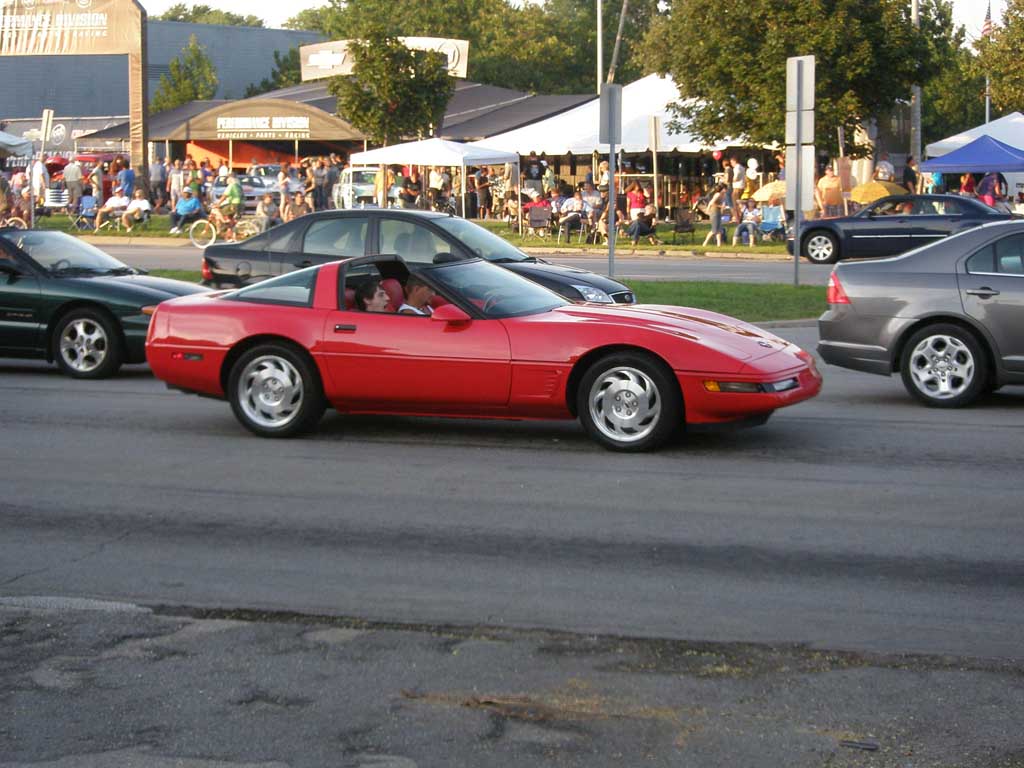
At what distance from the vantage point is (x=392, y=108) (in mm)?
43531

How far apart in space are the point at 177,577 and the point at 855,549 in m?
3.18

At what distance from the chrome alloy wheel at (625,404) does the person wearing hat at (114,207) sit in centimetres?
3156

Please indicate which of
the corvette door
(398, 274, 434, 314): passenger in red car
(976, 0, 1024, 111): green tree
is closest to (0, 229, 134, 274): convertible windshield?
the corvette door

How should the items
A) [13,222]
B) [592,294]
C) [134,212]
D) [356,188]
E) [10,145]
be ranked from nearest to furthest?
1. [592,294]
2. [13,222]
3. [134,212]
4. [10,145]
5. [356,188]

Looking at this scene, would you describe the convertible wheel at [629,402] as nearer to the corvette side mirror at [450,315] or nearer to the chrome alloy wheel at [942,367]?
the corvette side mirror at [450,315]

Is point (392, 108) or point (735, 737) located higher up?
point (392, 108)

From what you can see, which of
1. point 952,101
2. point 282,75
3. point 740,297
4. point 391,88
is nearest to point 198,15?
point 282,75

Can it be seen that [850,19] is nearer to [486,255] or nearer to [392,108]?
[392,108]

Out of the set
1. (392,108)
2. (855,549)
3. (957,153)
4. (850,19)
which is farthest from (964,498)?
(392,108)

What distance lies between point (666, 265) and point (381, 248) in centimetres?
1429

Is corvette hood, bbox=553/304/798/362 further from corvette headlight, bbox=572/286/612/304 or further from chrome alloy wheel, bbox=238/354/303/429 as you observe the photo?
corvette headlight, bbox=572/286/612/304

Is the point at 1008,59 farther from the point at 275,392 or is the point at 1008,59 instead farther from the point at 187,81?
the point at 187,81

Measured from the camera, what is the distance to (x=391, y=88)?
141 feet

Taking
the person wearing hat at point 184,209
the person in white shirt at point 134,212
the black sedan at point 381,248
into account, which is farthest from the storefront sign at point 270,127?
the black sedan at point 381,248
